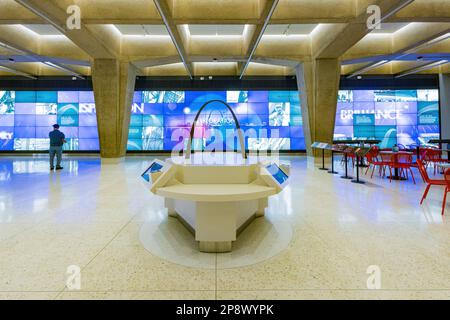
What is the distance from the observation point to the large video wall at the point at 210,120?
635 inches

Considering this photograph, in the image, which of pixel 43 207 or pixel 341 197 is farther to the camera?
pixel 341 197

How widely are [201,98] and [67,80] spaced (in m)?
8.61

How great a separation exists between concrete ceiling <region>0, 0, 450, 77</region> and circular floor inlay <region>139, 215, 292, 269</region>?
5.40 meters

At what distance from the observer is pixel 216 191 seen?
7.73 ft

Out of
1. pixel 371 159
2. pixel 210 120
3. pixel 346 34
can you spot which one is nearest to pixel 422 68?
pixel 346 34

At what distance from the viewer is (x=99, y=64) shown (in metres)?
10.6

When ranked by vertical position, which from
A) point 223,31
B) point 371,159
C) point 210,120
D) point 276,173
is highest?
point 223,31

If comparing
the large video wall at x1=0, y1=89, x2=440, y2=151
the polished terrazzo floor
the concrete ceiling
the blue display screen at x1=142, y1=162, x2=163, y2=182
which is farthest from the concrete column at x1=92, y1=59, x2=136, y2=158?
the blue display screen at x1=142, y1=162, x2=163, y2=182

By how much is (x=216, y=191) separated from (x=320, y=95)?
977 cm

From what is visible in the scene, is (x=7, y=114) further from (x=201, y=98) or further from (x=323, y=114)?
(x=323, y=114)

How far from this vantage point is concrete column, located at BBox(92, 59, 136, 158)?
10.7 metres

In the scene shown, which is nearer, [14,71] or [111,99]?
[111,99]

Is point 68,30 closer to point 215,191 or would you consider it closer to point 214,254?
point 215,191

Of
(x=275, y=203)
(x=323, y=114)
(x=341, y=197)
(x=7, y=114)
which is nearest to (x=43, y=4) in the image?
(x=275, y=203)
